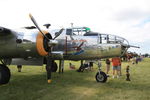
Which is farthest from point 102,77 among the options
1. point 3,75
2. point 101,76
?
point 3,75

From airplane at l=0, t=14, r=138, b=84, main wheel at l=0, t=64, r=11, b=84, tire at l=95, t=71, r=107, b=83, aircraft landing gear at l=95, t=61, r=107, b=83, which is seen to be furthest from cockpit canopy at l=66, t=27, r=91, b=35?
main wheel at l=0, t=64, r=11, b=84

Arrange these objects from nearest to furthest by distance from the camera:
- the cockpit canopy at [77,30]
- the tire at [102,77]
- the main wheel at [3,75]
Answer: the main wheel at [3,75] → the tire at [102,77] → the cockpit canopy at [77,30]

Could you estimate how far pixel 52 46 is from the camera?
901cm

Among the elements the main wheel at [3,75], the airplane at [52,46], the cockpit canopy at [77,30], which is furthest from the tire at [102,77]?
the main wheel at [3,75]

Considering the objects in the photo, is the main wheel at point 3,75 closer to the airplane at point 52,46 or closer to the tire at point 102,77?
the airplane at point 52,46

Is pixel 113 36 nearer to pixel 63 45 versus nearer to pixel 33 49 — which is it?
pixel 63 45

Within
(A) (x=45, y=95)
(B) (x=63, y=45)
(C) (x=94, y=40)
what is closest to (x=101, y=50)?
(C) (x=94, y=40)

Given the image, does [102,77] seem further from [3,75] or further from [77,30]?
[3,75]

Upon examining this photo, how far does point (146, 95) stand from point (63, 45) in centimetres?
551

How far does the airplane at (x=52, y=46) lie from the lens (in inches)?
334

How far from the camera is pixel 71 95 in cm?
732

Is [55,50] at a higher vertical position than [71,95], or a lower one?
higher

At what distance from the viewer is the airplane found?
848cm

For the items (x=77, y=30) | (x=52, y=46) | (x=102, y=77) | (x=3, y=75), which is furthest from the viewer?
(x=77, y=30)
